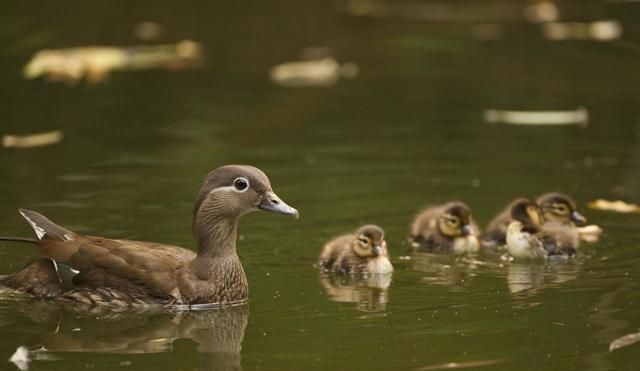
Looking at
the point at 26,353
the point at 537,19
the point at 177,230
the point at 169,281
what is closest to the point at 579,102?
the point at 537,19

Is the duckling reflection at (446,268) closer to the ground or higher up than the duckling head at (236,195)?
closer to the ground

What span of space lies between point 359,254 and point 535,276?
1111 mm

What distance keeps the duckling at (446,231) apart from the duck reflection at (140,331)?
1885 millimetres

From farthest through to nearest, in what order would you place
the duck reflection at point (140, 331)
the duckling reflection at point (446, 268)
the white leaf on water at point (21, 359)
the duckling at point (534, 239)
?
the duckling at point (534, 239) → the duckling reflection at point (446, 268) → the duck reflection at point (140, 331) → the white leaf on water at point (21, 359)

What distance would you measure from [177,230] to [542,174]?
3109 millimetres

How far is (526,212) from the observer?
396 inches

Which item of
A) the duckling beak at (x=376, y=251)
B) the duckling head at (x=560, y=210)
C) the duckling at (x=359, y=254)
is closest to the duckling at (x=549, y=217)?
the duckling head at (x=560, y=210)

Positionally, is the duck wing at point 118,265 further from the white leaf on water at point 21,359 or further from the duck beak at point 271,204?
the white leaf on water at point 21,359

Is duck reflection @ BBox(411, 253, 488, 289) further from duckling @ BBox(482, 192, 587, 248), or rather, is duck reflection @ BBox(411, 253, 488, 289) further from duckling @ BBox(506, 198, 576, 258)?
duckling @ BBox(482, 192, 587, 248)

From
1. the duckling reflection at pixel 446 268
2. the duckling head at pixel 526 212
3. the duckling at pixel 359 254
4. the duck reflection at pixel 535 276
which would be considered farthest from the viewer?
the duckling head at pixel 526 212

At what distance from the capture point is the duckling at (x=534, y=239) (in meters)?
9.70

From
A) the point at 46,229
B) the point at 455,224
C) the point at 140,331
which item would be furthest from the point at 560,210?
the point at 46,229

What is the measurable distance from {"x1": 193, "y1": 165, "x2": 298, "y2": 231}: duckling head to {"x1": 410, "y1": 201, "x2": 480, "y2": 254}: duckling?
5.09 ft

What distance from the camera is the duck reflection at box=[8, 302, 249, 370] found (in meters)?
7.75
